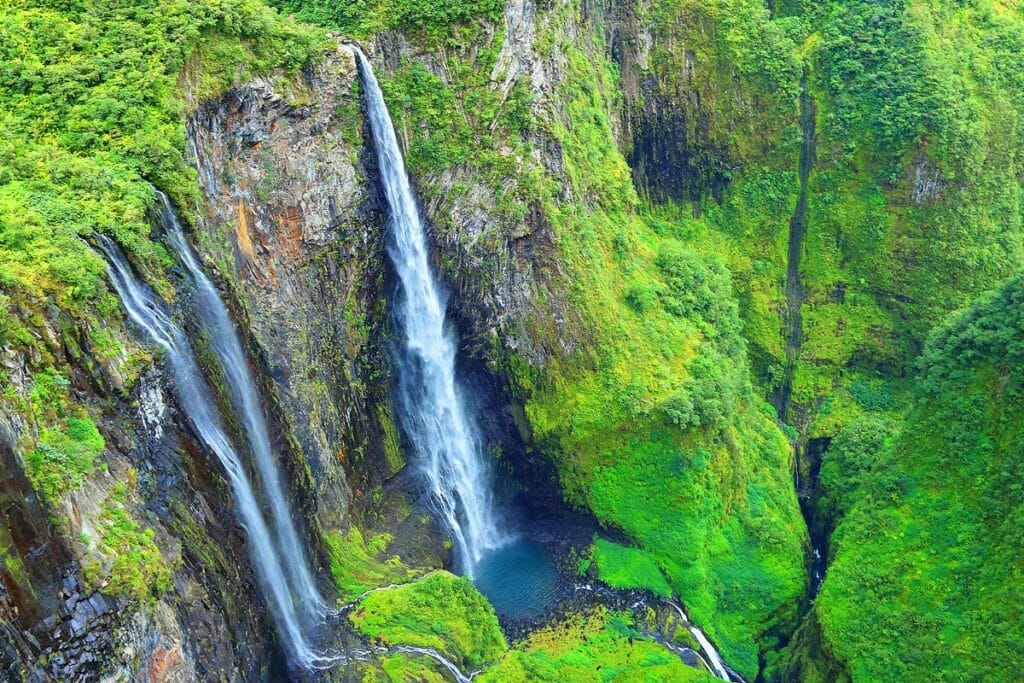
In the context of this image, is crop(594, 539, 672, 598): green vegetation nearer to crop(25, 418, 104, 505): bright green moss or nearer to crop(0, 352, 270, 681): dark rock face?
crop(0, 352, 270, 681): dark rock face

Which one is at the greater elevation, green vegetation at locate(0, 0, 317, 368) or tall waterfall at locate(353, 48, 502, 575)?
green vegetation at locate(0, 0, 317, 368)

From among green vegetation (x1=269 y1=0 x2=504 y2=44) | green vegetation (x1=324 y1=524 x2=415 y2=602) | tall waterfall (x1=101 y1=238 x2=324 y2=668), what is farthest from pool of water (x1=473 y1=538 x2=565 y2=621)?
green vegetation (x1=269 y1=0 x2=504 y2=44)

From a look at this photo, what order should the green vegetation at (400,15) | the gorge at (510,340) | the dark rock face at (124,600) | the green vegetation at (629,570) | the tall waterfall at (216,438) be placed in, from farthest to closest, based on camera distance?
the green vegetation at (629,570)
the green vegetation at (400,15)
the tall waterfall at (216,438)
the gorge at (510,340)
the dark rock face at (124,600)

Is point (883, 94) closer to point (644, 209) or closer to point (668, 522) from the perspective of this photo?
point (644, 209)

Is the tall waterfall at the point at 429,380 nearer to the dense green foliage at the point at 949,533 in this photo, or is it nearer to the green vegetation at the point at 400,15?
the green vegetation at the point at 400,15

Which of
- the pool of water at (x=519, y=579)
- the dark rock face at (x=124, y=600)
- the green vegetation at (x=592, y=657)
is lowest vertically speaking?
the green vegetation at (x=592, y=657)

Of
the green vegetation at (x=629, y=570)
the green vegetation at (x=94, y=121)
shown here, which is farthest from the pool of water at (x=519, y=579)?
the green vegetation at (x=94, y=121)

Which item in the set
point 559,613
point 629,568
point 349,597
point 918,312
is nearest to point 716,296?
point 918,312
